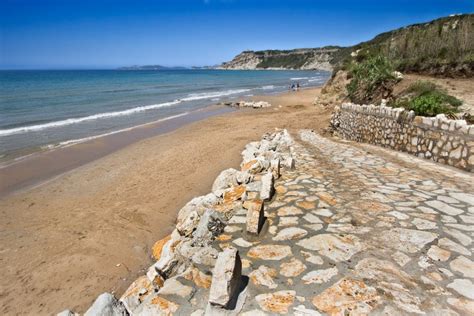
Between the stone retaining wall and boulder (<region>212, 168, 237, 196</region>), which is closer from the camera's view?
the stone retaining wall

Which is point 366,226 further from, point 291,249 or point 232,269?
point 232,269

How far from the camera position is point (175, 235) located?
4.93m

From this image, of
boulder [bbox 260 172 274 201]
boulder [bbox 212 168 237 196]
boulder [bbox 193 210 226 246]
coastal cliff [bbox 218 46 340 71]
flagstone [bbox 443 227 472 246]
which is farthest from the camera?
coastal cliff [bbox 218 46 340 71]

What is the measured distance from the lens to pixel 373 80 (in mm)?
12711

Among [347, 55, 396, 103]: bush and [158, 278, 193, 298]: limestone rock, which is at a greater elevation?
[347, 55, 396, 103]: bush

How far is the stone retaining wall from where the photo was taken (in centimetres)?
565

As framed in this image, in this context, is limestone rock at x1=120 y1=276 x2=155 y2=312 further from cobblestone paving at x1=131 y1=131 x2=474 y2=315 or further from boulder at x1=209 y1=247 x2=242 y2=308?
boulder at x1=209 y1=247 x2=242 y2=308

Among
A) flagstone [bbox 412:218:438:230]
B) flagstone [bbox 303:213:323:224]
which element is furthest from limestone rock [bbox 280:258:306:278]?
flagstone [bbox 412:218:438:230]

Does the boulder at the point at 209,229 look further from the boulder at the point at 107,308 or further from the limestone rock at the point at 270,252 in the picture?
the boulder at the point at 107,308

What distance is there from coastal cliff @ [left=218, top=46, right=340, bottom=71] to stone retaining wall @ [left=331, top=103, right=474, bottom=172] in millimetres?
148458

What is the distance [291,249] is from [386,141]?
641cm

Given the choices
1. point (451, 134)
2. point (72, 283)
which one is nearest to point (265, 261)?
point (72, 283)

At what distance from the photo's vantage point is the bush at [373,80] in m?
12.3

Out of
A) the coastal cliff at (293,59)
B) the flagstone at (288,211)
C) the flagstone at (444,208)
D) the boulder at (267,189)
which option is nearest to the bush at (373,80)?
the flagstone at (444,208)
